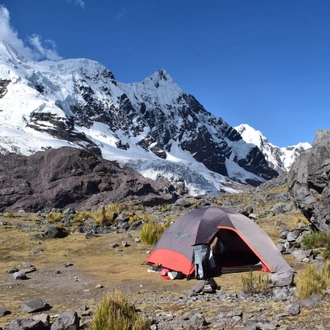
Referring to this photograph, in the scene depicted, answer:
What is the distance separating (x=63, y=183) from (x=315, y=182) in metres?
81.7

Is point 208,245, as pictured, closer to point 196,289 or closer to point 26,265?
point 196,289

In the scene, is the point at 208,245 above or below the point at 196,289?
above

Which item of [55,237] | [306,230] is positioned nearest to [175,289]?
[306,230]

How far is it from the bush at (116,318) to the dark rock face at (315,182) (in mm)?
8053

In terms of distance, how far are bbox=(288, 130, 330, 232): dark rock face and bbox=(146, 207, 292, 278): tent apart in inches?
71.7

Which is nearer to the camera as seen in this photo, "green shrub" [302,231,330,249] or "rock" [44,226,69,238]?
"green shrub" [302,231,330,249]

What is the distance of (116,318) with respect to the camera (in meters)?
5.71

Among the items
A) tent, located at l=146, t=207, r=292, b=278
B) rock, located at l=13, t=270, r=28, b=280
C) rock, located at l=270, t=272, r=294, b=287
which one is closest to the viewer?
rock, located at l=270, t=272, r=294, b=287

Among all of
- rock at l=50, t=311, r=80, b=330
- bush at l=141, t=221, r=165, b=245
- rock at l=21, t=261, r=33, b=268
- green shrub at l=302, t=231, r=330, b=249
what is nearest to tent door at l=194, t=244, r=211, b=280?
green shrub at l=302, t=231, r=330, b=249

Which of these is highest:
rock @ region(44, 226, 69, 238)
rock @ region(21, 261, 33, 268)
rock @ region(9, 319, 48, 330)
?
rock @ region(44, 226, 69, 238)

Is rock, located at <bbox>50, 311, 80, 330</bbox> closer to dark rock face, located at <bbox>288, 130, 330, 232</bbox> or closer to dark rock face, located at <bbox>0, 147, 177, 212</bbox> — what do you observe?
dark rock face, located at <bbox>288, 130, 330, 232</bbox>

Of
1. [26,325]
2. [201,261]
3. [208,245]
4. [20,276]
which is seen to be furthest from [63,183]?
[26,325]

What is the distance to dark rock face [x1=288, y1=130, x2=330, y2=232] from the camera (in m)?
11.7

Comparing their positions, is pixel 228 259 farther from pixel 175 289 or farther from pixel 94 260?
pixel 94 260
